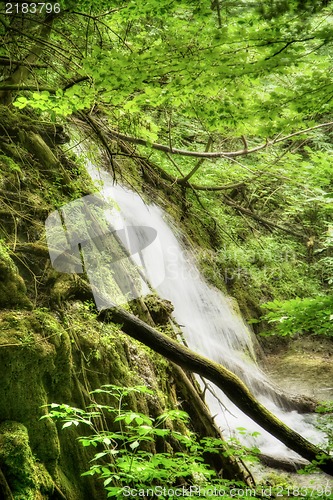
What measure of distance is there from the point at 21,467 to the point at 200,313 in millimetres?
6563

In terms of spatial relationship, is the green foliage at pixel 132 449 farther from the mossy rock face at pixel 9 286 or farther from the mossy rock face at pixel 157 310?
the mossy rock face at pixel 157 310

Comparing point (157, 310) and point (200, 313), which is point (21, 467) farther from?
point (200, 313)

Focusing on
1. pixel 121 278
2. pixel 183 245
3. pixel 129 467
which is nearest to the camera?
pixel 129 467

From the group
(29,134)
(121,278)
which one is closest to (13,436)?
(121,278)

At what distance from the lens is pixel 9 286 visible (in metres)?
3.17

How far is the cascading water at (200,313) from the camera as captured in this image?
710 cm

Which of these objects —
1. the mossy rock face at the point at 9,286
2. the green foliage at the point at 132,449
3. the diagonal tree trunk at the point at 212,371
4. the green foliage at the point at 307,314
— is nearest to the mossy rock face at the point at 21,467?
the green foliage at the point at 132,449

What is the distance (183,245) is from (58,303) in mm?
6032

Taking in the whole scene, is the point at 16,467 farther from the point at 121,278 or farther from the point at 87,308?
the point at 121,278

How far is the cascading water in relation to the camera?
7.10 meters

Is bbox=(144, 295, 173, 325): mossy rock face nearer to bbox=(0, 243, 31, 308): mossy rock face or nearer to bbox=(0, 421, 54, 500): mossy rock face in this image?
bbox=(0, 243, 31, 308): mossy rock face

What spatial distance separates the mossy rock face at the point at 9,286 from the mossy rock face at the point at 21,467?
35.0 inches

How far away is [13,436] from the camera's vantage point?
8.32ft

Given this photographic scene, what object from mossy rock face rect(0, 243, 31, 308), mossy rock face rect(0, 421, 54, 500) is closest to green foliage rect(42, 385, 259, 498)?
mossy rock face rect(0, 421, 54, 500)
